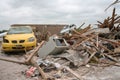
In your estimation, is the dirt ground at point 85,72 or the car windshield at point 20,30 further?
the car windshield at point 20,30

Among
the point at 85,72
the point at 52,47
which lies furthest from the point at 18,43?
the point at 85,72

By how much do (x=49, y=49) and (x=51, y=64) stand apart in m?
2.32

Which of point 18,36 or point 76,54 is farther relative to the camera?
point 18,36

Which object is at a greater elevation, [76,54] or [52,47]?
[52,47]

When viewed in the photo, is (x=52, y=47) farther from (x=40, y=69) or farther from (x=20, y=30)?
(x=20, y=30)

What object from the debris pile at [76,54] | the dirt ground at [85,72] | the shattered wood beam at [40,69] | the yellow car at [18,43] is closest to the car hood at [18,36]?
the yellow car at [18,43]

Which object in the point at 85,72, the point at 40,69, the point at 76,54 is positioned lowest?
the point at 85,72

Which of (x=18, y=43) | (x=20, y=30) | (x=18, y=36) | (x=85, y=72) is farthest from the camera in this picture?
(x=20, y=30)

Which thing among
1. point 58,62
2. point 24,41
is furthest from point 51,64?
point 24,41

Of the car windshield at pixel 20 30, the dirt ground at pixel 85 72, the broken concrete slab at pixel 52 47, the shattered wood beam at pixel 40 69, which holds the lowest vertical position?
the dirt ground at pixel 85 72

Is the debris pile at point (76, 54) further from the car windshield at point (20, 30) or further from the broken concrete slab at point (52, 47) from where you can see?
the car windshield at point (20, 30)

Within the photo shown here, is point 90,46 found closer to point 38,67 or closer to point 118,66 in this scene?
point 118,66

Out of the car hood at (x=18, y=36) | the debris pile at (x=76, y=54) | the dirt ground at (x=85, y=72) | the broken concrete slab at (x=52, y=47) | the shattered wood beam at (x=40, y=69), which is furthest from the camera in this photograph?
the car hood at (x=18, y=36)

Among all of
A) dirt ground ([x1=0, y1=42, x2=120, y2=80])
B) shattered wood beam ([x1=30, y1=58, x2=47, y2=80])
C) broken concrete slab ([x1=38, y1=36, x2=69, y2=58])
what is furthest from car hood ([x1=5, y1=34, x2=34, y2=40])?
shattered wood beam ([x1=30, y1=58, x2=47, y2=80])
